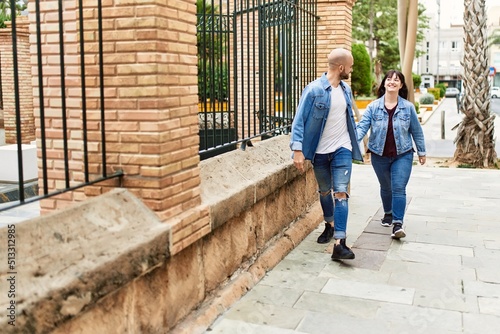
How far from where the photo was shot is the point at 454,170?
1159 centimetres

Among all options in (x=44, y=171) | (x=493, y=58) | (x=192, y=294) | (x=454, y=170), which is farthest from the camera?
(x=493, y=58)

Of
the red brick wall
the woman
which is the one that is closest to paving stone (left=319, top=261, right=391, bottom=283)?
the woman

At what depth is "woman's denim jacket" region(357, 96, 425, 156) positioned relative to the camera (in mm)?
6160

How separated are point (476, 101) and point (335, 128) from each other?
868cm

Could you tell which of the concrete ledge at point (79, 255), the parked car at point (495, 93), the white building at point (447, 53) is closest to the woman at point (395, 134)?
the concrete ledge at point (79, 255)

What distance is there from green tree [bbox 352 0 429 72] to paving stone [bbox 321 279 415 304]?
44.6m

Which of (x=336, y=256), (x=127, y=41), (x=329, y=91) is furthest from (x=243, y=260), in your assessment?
(x=127, y=41)

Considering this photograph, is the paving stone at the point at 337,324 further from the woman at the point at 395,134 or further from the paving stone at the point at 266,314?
the woman at the point at 395,134

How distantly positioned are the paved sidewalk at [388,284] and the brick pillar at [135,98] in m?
0.98

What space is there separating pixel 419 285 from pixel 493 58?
349ft

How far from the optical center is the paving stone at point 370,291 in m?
4.41

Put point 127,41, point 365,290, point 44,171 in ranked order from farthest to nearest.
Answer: point 365,290 → point 127,41 → point 44,171

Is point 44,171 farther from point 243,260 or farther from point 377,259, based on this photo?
point 377,259

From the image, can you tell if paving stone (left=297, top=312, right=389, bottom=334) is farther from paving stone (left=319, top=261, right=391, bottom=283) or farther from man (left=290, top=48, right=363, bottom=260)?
man (left=290, top=48, right=363, bottom=260)
